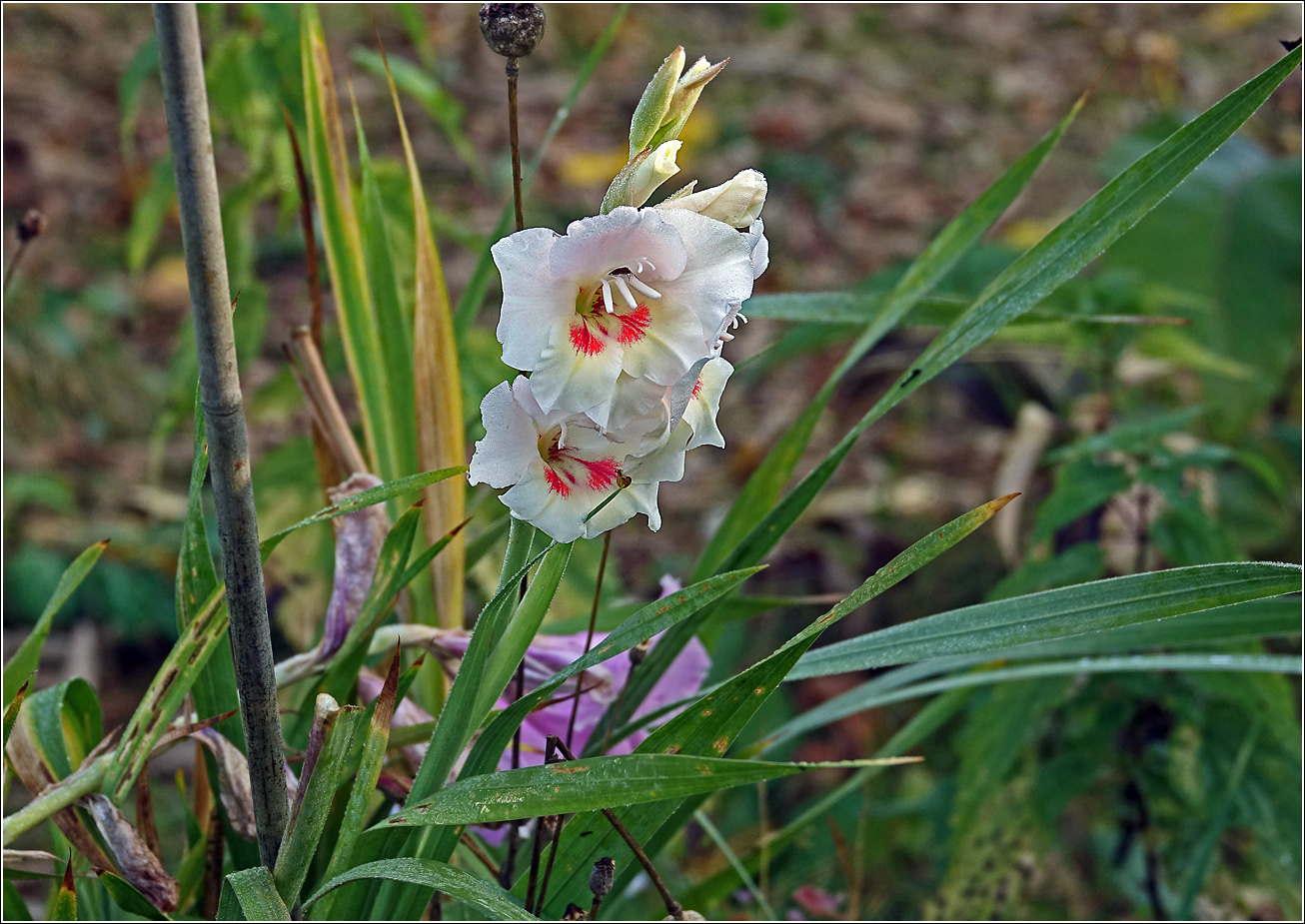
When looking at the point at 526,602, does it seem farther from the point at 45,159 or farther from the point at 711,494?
the point at 45,159

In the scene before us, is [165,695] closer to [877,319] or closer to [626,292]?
[626,292]

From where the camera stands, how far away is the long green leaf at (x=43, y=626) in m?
0.68

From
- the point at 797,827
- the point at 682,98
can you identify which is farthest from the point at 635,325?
the point at 797,827

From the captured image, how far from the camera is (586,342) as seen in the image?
0.46m

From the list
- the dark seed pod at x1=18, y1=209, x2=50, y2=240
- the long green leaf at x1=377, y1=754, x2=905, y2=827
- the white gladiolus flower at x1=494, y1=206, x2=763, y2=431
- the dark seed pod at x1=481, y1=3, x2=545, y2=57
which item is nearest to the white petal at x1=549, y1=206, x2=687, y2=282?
the white gladiolus flower at x1=494, y1=206, x2=763, y2=431

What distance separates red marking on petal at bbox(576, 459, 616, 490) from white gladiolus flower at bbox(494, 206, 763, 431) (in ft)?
0.14

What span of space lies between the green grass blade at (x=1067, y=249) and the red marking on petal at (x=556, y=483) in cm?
25

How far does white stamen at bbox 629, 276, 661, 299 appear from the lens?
0.45 m

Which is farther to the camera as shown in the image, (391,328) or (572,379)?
(391,328)

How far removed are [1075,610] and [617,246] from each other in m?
0.32

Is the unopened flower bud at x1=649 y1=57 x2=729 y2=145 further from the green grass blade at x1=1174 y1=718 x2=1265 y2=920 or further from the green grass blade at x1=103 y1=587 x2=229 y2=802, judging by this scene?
the green grass blade at x1=1174 y1=718 x2=1265 y2=920

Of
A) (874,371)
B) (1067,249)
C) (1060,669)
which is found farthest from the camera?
(874,371)

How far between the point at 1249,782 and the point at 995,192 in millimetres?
607

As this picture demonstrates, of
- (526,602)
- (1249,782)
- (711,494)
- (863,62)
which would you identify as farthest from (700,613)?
(863,62)
